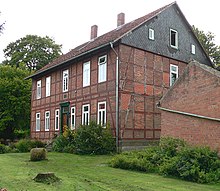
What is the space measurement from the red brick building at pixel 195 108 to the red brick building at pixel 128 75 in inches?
194

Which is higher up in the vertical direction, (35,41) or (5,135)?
(35,41)

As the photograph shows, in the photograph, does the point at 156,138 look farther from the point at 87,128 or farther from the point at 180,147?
the point at 180,147

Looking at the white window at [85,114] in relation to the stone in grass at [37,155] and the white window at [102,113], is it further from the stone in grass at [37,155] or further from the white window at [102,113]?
the stone in grass at [37,155]

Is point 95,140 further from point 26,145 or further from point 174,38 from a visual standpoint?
point 174,38

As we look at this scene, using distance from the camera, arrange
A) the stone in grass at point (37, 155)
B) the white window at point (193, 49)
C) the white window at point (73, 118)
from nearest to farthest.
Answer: the stone in grass at point (37, 155), the white window at point (73, 118), the white window at point (193, 49)

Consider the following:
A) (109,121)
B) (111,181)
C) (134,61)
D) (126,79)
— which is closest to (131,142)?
(109,121)

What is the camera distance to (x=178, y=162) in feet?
40.3

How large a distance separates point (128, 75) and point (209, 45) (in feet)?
73.0

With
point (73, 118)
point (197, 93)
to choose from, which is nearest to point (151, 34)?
point (73, 118)

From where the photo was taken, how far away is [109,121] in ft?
68.5

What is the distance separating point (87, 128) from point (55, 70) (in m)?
9.64

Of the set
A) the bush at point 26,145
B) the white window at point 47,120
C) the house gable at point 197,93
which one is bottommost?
the bush at point 26,145

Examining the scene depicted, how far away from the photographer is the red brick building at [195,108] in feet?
44.4

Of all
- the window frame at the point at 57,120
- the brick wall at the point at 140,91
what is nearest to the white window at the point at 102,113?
the brick wall at the point at 140,91
